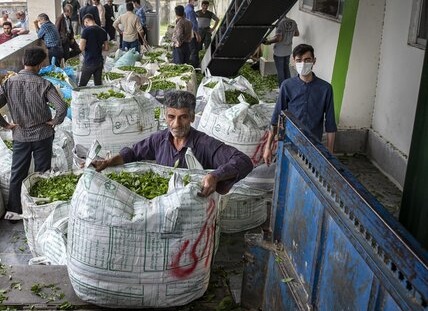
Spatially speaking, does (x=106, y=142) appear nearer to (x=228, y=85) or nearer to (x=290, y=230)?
(x=228, y=85)

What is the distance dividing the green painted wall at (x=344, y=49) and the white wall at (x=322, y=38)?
0.95 m

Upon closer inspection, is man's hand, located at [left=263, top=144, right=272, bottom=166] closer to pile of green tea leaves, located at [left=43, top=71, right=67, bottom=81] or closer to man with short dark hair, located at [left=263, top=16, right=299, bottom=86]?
pile of green tea leaves, located at [left=43, top=71, right=67, bottom=81]

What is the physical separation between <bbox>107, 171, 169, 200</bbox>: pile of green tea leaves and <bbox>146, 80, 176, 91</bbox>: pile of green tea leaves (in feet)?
15.8

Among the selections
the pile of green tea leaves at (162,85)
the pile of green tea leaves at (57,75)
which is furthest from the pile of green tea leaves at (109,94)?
the pile of green tea leaves at (57,75)

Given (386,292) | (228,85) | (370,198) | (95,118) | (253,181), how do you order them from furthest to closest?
(228,85), (95,118), (253,181), (370,198), (386,292)

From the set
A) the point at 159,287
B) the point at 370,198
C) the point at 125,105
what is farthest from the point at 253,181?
the point at 370,198

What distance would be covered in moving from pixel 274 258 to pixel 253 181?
1.96 meters

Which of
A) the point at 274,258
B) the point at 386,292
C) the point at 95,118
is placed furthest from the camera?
the point at 95,118

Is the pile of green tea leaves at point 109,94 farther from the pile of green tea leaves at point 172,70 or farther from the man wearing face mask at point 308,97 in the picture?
the pile of green tea leaves at point 172,70

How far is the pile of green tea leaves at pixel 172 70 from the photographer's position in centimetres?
893

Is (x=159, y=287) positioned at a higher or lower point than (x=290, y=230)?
lower

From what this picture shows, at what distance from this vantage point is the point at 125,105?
593 cm

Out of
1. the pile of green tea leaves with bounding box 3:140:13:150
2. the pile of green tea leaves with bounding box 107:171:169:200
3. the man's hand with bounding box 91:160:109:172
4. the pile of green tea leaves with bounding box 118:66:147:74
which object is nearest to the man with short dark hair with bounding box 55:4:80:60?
the pile of green tea leaves with bounding box 118:66:147:74

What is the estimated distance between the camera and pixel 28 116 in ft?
17.4
